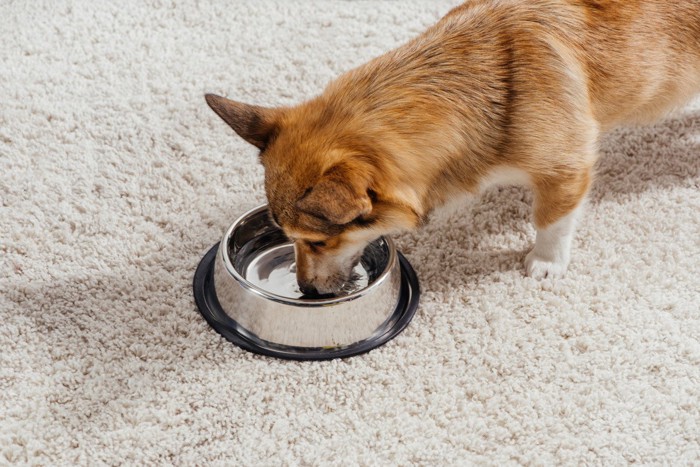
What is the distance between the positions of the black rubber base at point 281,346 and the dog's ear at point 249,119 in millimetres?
494

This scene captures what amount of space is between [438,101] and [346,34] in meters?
1.39

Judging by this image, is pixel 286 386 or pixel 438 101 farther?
pixel 286 386

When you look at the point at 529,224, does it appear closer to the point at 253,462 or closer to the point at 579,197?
the point at 579,197

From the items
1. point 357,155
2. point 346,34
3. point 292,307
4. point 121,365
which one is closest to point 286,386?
point 292,307

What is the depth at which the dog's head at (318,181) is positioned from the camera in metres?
1.72

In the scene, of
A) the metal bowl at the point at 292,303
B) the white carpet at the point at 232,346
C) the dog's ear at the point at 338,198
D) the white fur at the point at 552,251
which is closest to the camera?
the dog's ear at the point at 338,198

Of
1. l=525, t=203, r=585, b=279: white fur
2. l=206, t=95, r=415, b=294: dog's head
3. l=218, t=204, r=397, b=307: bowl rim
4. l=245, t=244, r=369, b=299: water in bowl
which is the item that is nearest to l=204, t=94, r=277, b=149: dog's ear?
l=206, t=95, r=415, b=294: dog's head

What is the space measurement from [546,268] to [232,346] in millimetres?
911

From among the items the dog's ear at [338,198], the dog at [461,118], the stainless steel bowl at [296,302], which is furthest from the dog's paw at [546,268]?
the dog's ear at [338,198]

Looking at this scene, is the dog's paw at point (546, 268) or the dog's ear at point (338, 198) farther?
the dog's paw at point (546, 268)

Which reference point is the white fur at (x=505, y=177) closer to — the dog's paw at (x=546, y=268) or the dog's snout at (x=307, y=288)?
the dog's paw at (x=546, y=268)

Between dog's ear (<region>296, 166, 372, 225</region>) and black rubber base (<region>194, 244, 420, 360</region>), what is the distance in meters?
0.50

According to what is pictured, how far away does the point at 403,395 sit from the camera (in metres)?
2.06

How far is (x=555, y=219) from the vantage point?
7.38 ft
